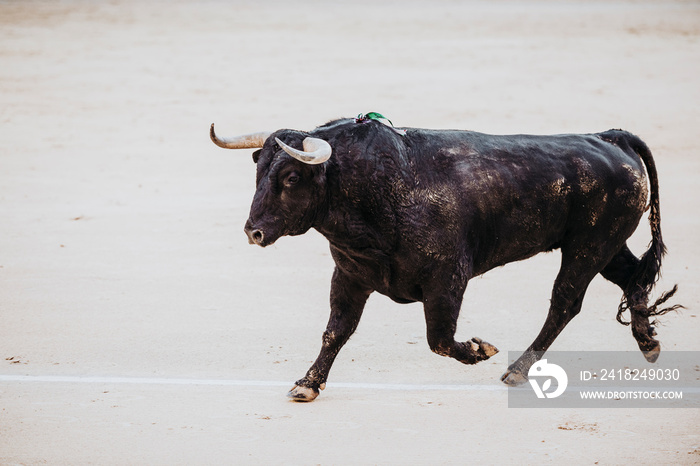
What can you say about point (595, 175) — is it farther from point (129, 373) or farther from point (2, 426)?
point (2, 426)

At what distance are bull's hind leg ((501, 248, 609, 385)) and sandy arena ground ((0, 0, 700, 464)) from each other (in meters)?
0.24

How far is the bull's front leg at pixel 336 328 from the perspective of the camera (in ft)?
20.6

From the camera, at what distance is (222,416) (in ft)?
19.8

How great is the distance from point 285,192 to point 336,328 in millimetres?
1110

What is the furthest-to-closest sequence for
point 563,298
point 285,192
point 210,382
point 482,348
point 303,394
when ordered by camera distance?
point 210,382, point 563,298, point 303,394, point 482,348, point 285,192

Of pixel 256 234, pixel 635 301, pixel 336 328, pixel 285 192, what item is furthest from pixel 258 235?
pixel 635 301

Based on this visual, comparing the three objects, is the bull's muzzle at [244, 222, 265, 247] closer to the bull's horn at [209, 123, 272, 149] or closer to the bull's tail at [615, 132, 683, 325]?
the bull's horn at [209, 123, 272, 149]

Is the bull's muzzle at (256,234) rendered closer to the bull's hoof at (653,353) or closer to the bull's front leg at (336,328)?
the bull's front leg at (336,328)

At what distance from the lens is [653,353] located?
23.1ft

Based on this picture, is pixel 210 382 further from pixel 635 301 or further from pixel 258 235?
pixel 635 301

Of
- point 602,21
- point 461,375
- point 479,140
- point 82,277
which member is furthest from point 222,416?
point 602,21

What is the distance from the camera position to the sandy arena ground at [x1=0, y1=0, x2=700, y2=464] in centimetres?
585

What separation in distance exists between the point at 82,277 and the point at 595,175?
5031 millimetres

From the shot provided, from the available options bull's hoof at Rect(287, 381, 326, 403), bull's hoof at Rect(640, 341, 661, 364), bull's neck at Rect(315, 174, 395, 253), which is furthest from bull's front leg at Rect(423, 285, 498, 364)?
bull's hoof at Rect(640, 341, 661, 364)
